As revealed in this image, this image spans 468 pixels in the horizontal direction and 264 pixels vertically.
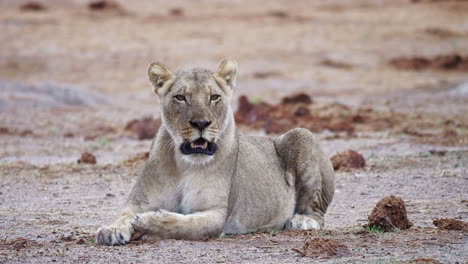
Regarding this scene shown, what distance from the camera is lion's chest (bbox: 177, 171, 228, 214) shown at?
7398 millimetres

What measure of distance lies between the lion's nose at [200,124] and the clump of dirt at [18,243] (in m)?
1.50

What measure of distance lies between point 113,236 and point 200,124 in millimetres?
1059

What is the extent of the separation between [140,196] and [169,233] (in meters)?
0.58

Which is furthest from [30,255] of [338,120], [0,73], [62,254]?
[0,73]

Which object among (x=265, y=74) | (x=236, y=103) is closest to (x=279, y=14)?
(x=265, y=74)

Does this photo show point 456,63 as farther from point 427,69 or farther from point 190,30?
point 190,30

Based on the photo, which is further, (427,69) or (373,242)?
(427,69)

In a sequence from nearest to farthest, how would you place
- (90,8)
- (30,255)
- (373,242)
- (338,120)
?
(30,255)
(373,242)
(338,120)
(90,8)

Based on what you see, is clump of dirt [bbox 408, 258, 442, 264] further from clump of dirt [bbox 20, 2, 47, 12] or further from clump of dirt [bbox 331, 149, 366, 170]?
clump of dirt [bbox 20, 2, 47, 12]

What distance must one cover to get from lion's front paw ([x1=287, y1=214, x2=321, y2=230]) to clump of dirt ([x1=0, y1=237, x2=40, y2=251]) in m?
2.37

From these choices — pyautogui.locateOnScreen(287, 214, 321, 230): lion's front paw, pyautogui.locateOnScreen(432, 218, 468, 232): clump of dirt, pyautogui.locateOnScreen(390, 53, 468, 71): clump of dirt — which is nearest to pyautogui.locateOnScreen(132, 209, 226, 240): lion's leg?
pyautogui.locateOnScreen(287, 214, 321, 230): lion's front paw

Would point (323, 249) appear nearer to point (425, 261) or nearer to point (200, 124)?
point (425, 261)

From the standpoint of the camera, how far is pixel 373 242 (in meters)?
7.25

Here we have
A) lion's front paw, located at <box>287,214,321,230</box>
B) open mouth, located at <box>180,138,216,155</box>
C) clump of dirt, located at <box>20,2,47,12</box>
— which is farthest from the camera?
clump of dirt, located at <box>20,2,47,12</box>
